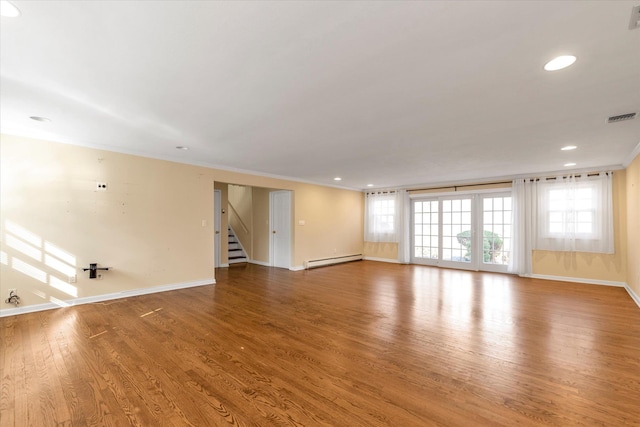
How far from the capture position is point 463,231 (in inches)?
297

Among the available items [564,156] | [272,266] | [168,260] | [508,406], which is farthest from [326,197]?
[508,406]

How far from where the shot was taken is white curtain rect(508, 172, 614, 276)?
5602 mm

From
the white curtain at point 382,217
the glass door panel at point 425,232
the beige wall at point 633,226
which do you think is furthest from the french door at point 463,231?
the beige wall at point 633,226

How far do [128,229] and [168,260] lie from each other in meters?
0.85

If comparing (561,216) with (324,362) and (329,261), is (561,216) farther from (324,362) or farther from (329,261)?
(324,362)

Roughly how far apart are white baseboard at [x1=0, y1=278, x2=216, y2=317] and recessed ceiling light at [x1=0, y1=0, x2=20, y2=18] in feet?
12.9

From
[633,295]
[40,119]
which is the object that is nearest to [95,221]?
[40,119]

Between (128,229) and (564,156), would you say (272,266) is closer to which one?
(128,229)

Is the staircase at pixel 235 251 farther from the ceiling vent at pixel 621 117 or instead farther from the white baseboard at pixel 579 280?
the ceiling vent at pixel 621 117

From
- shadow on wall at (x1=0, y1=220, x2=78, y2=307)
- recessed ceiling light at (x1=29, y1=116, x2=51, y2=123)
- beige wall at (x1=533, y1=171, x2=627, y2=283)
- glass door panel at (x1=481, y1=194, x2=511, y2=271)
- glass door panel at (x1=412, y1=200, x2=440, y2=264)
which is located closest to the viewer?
recessed ceiling light at (x1=29, y1=116, x2=51, y2=123)

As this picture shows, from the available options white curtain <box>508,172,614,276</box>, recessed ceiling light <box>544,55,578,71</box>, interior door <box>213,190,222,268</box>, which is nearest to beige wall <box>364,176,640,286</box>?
white curtain <box>508,172,614,276</box>

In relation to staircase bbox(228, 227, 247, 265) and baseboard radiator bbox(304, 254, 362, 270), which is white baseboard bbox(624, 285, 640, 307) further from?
staircase bbox(228, 227, 247, 265)

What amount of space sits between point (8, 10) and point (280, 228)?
6.36 metres

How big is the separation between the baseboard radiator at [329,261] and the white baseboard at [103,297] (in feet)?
9.19
